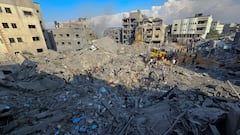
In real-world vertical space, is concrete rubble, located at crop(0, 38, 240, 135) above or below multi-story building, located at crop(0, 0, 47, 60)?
below

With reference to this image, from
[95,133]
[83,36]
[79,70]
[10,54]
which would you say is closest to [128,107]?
[95,133]

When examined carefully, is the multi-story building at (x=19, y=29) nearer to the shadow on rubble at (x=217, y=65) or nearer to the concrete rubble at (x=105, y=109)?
the concrete rubble at (x=105, y=109)

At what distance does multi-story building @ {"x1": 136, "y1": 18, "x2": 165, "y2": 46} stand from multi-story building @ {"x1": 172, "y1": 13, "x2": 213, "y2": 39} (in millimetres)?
8282

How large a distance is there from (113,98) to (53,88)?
4432 millimetres

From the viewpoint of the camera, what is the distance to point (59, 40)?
2544 cm

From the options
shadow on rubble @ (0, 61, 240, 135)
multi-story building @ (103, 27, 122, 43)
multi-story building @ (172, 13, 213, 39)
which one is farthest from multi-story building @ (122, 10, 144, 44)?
shadow on rubble @ (0, 61, 240, 135)

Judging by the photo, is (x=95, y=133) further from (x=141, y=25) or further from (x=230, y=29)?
(x=230, y=29)

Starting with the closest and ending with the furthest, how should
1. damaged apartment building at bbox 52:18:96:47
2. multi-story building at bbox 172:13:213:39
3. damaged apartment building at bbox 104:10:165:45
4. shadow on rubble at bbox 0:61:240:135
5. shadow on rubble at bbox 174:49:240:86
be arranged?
shadow on rubble at bbox 0:61:240:135 → shadow on rubble at bbox 174:49:240:86 → damaged apartment building at bbox 52:18:96:47 → multi-story building at bbox 172:13:213:39 → damaged apartment building at bbox 104:10:165:45

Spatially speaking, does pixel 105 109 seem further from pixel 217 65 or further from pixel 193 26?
pixel 193 26

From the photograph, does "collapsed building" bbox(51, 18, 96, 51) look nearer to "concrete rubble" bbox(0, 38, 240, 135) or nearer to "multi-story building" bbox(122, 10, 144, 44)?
"multi-story building" bbox(122, 10, 144, 44)

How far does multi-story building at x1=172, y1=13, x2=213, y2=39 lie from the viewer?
31.6 meters

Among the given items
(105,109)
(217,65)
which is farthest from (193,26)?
(105,109)

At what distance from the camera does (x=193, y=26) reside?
33438 mm

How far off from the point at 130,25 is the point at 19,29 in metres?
28.8
